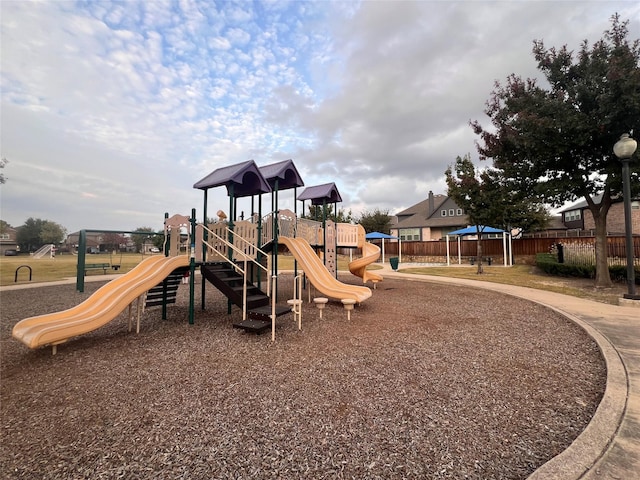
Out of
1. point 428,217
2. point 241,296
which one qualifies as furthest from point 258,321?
point 428,217

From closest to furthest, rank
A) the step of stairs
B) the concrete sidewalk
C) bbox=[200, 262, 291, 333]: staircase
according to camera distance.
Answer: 1. the concrete sidewalk
2. the step of stairs
3. bbox=[200, 262, 291, 333]: staircase

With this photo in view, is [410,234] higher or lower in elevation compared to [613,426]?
higher

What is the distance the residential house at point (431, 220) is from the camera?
40.2 metres

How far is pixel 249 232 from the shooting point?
29.7 feet

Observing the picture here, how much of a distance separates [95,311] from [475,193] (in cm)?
1946

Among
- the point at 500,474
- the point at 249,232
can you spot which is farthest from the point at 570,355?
the point at 249,232

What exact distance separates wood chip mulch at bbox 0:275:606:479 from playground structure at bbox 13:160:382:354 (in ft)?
1.90

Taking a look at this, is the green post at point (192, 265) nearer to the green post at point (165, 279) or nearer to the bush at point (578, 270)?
the green post at point (165, 279)

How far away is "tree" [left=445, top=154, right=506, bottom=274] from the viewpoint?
16906mm

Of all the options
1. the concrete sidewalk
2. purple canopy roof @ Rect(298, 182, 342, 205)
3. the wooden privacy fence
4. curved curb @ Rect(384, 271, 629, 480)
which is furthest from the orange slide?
the wooden privacy fence

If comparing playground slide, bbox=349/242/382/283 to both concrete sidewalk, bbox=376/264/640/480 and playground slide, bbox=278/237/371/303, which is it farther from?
concrete sidewalk, bbox=376/264/640/480

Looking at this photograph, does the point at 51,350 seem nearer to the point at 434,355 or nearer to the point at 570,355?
the point at 434,355

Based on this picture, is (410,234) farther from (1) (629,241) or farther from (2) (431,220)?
(1) (629,241)

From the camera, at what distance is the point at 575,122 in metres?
10.8
